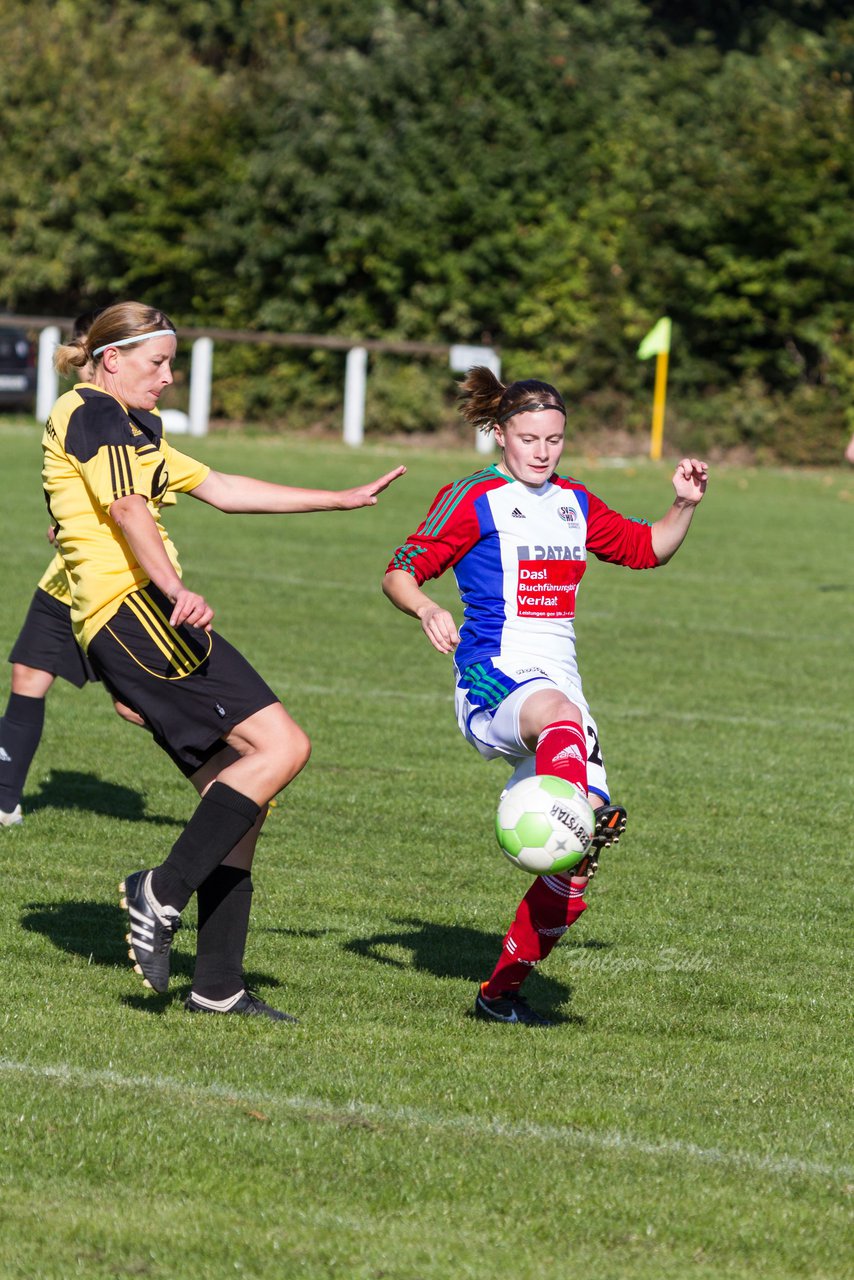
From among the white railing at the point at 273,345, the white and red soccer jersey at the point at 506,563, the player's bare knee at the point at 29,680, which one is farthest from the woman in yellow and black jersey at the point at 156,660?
the white railing at the point at 273,345

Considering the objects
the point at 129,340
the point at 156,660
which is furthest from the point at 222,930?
the point at 129,340

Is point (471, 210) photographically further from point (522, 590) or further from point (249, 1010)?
point (249, 1010)

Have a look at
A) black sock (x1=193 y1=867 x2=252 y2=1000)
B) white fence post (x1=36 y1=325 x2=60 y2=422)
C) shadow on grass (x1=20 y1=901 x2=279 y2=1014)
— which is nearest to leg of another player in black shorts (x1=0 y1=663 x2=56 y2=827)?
shadow on grass (x1=20 y1=901 x2=279 y2=1014)

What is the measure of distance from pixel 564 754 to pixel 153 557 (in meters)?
1.20

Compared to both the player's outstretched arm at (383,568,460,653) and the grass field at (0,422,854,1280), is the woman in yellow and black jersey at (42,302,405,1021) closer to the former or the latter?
the grass field at (0,422,854,1280)

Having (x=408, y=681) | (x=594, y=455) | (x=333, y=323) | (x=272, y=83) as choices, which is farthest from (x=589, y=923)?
(x=272, y=83)

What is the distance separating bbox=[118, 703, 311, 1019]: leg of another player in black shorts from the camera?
4828mm

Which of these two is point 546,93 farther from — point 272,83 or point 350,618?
point 350,618

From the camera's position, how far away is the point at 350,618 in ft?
45.2

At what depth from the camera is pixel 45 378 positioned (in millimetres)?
30281

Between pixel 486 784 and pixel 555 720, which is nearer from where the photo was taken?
pixel 555 720

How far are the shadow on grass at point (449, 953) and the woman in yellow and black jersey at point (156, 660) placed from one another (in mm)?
726

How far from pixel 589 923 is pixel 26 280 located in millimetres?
33150

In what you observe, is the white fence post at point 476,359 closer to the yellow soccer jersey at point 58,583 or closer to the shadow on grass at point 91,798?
the shadow on grass at point 91,798
